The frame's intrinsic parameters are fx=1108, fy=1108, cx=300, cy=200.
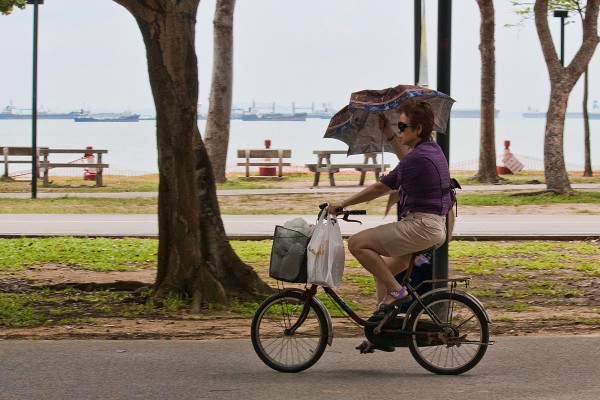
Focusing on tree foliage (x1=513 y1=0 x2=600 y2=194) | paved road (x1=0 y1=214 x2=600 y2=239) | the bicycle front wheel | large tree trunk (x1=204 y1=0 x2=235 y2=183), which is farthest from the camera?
large tree trunk (x1=204 y1=0 x2=235 y2=183)

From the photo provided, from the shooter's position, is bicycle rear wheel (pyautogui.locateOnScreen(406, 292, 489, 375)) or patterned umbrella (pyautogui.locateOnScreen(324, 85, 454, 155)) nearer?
bicycle rear wheel (pyautogui.locateOnScreen(406, 292, 489, 375))

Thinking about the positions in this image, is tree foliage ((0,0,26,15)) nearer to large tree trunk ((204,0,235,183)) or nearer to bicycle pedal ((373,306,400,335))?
bicycle pedal ((373,306,400,335))

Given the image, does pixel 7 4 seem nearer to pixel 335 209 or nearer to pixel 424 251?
pixel 335 209

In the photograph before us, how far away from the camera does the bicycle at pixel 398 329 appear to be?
7.47 meters

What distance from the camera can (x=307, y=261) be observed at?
7.39 m

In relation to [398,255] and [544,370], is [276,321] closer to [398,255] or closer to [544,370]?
[398,255]

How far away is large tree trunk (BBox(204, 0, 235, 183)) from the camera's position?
27000 millimetres

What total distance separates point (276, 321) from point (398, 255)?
960 millimetres

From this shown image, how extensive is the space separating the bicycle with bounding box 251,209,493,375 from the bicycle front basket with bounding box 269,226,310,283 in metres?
0.21

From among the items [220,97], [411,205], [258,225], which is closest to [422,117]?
[411,205]

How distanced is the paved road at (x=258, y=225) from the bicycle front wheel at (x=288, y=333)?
Answer: 8197 millimetres

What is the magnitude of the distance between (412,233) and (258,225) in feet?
34.8

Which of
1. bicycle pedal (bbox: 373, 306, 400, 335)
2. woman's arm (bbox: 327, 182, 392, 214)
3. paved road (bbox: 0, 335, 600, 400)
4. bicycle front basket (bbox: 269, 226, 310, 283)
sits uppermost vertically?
woman's arm (bbox: 327, 182, 392, 214)

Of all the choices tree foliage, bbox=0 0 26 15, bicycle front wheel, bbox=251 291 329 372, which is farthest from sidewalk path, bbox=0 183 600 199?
bicycle front wheel, bbox=251 291 329 372
